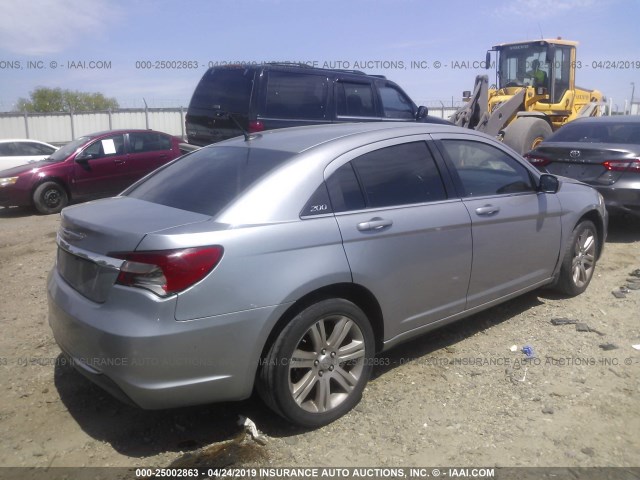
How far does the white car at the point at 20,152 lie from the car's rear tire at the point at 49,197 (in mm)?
3420

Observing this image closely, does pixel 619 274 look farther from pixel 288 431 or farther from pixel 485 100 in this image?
pixel 485 100

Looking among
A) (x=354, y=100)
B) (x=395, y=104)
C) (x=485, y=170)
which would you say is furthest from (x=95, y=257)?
(x=395, y=104)

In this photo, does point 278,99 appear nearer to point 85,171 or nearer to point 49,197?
point 85,171

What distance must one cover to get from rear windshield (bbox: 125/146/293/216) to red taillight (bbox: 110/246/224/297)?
1.13 feet

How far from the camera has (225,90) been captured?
866 centimetres

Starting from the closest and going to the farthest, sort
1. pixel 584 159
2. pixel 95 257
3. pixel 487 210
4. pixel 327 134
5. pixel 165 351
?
pixel 165 351, pixel 95 257, pixel 327 134, pixel 487 210, pixel 584 159

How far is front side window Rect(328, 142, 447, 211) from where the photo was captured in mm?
3543

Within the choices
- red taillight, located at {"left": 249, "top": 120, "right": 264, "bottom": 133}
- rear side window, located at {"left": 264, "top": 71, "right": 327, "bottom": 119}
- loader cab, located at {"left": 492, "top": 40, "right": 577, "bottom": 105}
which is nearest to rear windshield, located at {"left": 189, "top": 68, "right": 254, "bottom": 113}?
red taillight, located at {"left": 249, "top": 120, "right": 264, "bottom": 133}

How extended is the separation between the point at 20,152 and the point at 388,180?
42.6 ft

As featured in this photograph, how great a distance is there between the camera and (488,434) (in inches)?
131

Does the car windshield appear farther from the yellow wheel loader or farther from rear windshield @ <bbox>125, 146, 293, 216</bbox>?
rear windshield @ <bbox>125, 146, 293, 216</bbox>

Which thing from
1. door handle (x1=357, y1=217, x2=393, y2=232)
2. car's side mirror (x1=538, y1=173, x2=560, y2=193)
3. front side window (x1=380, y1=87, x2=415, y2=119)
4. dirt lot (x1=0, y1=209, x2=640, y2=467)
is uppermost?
front side window (x1=380, y1=87, x2=415, y2=119)

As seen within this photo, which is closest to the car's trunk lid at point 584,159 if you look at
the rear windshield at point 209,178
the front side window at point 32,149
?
the rear windshield at point 209,178

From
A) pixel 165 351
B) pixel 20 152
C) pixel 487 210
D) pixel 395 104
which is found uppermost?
pixel 395 104
